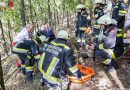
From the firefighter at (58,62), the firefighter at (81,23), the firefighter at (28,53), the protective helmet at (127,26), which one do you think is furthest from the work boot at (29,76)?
the protective helmet at (127,26)

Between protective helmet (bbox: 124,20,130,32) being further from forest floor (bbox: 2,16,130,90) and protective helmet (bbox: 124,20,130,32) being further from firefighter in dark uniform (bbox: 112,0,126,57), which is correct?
forest floor (bbox: 2,16,130,90)

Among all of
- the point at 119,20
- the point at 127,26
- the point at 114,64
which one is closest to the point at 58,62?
the point at 114,64

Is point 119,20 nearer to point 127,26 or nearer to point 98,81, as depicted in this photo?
point 127,26

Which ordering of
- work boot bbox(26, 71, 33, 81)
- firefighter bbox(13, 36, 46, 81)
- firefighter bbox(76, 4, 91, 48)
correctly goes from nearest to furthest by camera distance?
firefighter bbox(13, 36, 46, 81)
work boot bbox(26, 71, 33, 81)
firefighter bbox(76, 4, 91, 48)

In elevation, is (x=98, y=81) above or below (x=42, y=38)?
below

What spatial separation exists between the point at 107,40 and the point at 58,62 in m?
2.87

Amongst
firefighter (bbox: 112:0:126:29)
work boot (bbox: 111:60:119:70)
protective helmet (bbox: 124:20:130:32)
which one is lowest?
work boot (bbox: 111:60:119:70)

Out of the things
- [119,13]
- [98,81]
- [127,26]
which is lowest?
[98,81]

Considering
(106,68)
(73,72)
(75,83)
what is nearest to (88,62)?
(106,68)

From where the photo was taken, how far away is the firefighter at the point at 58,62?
5.69m

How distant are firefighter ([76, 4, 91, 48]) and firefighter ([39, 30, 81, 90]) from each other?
16.7 ft

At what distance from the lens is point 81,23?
35.9 ft

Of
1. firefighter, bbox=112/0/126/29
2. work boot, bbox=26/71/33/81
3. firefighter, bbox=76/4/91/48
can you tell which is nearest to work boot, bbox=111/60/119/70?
firefighter, bbox=112/0/126/29

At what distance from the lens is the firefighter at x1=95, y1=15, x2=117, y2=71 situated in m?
7.91
